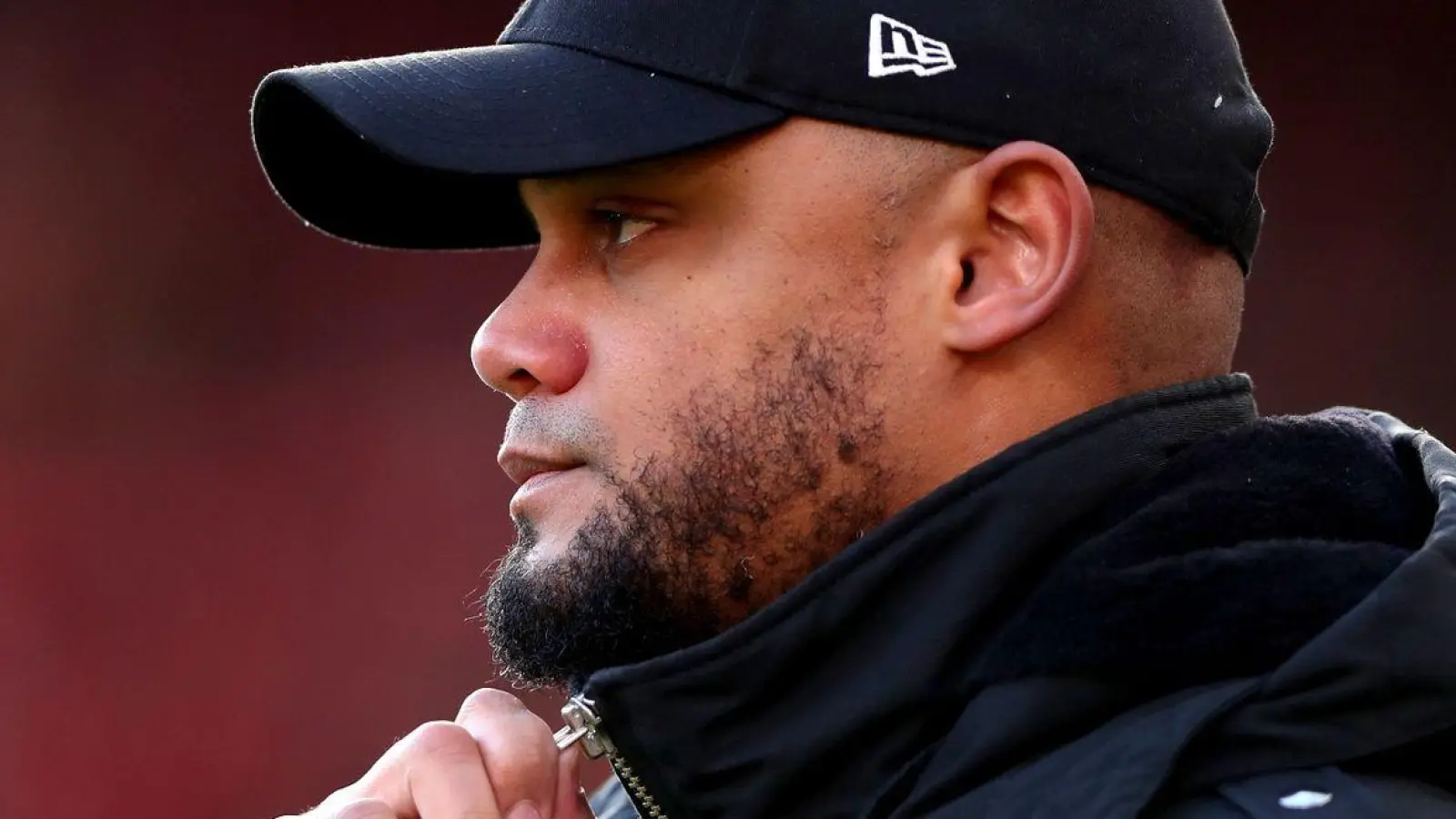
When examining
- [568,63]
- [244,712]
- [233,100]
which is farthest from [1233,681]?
[233,100]

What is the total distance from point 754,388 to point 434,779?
0.93ft

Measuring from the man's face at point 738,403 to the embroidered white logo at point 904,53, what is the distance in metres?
0.04

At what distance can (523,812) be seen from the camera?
0.86 metres

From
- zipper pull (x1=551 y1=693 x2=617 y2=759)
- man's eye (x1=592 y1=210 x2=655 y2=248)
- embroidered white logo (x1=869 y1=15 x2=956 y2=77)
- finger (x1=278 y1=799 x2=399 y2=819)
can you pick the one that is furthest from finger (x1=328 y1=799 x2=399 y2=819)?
embroidered white logo (x1=869 y1=15 x2=956 y2=77)

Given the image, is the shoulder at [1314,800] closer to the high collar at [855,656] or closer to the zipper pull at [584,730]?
the high collar at [855,656]

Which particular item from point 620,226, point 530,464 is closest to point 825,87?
point 620,226

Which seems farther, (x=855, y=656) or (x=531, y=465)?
(x=531, y=465)

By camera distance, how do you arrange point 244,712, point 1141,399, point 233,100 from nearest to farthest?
point 1141,399, point 244,712, point 233,100

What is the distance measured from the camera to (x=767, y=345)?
90cm

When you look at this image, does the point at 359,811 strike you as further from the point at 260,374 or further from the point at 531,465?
the point at 260,374

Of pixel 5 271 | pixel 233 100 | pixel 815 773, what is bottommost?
pixel 815 773

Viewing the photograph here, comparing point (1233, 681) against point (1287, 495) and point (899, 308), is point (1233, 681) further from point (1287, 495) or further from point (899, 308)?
point (899, 308)

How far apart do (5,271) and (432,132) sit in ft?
8.11

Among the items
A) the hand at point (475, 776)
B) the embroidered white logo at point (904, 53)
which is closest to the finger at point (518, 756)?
the hand at point (475, 776)
